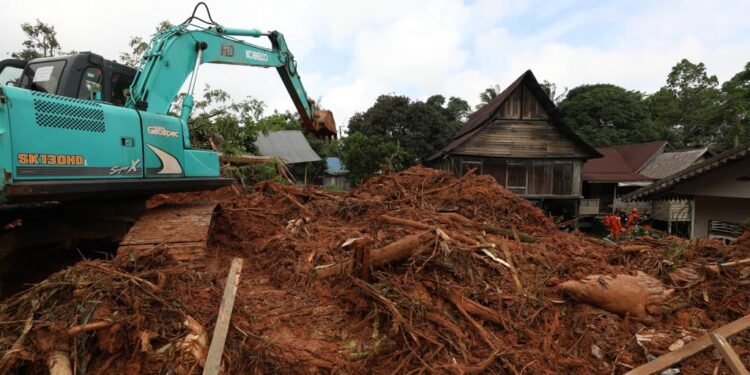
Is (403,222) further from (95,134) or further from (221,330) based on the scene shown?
(95,134)

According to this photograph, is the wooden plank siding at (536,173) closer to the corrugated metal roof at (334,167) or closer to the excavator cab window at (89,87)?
the corrugated metal roof at (334,167)

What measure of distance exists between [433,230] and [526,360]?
61.7 inches

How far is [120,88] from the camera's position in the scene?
547cm

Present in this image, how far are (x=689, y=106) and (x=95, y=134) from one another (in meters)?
50.9

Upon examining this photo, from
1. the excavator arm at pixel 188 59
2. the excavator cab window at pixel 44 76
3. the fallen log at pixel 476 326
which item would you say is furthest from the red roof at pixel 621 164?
the excavator cab window at pixel 44 76

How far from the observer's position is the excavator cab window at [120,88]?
5316 mm

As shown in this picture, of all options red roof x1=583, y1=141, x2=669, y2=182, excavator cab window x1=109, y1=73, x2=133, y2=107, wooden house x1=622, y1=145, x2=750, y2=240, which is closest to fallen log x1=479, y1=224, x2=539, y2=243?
excavator cab window x1=109, y1=73, x2=133, y2=107

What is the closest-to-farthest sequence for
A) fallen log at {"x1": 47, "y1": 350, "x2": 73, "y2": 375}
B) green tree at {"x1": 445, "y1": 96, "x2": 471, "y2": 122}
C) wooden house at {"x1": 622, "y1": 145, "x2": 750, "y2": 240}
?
fallen log at {"x1": 47, "y1": 350, "x2": 73, "y2": 375} → wooden house at {"x1": 622, "y1": 145, "x2": 750, "y2": 240} → green tree at {"x1": 445, "y1": 96, "x2": 471, "y2": 122}

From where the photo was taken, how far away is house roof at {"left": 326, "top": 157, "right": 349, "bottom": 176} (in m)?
33.0

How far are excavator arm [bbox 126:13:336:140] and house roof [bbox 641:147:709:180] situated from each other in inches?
1046

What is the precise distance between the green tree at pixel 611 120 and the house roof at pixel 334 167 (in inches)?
827

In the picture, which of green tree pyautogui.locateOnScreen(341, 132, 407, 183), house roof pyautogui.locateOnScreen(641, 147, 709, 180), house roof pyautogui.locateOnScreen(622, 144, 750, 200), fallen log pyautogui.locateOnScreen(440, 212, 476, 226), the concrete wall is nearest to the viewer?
fallen log pyautogui.locateOnScreen(440, 212, 476, 226)

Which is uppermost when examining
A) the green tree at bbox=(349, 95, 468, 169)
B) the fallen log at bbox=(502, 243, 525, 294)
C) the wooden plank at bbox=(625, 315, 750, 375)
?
the green tree at bbox=(349, 95, 468, 169)

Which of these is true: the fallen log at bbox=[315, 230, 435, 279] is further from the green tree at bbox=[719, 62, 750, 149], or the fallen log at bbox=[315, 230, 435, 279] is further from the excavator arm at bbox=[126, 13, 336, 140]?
the green tree at bbox=[719, 62, 750, 149]
